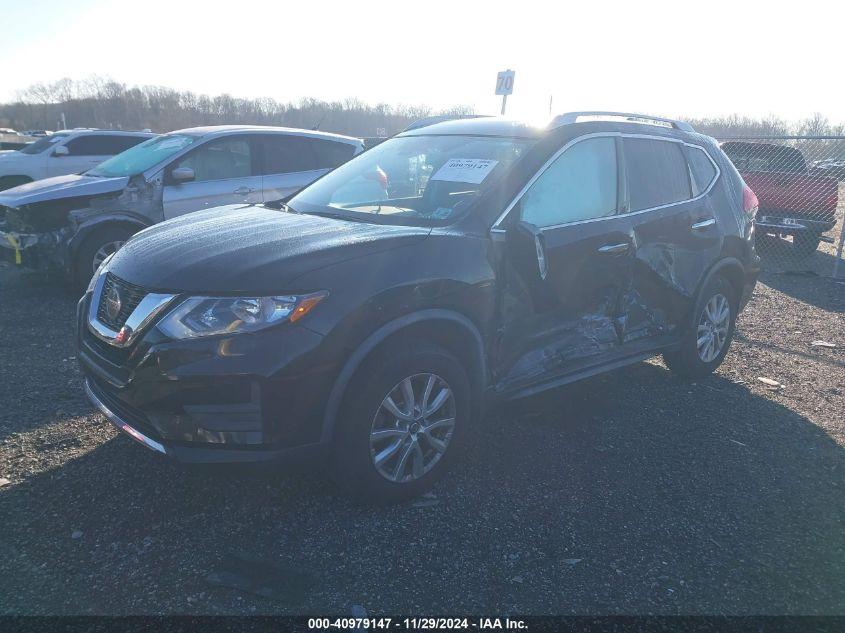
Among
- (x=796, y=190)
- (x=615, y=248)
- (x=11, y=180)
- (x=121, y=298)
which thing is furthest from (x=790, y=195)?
(x=11, y=180)

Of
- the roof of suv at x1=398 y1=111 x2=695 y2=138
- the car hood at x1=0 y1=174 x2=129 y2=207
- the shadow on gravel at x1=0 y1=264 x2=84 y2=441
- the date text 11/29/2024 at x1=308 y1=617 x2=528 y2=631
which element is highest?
the roof of suv at x1=398 y1=111 x2=695 y2=138

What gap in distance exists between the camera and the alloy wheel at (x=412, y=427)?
3098 mm

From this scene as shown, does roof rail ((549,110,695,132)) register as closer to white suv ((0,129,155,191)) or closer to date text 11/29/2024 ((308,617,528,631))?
date text 11/29/2024 ((308,617,528,631))

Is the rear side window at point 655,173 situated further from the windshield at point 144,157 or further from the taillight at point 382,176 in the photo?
the windshield at point 144,157

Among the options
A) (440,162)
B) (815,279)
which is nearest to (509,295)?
(440,162)

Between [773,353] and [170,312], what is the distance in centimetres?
564

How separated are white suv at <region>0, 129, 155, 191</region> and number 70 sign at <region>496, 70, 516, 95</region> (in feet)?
21.4

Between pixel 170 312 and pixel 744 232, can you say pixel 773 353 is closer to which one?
pixel 744 232

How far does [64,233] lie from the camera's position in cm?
678

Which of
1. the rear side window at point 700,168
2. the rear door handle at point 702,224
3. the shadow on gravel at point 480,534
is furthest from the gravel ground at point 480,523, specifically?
the rear side window at point 700,168

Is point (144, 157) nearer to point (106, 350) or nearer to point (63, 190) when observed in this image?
point (63, 190)

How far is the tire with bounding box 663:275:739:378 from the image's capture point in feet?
16.5

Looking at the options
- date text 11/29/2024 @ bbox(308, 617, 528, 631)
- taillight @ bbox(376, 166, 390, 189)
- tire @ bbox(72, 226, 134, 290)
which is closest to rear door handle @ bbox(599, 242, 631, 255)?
taillight @ bbox(376, 166, 390, 189)

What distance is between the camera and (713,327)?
5.26 metres
